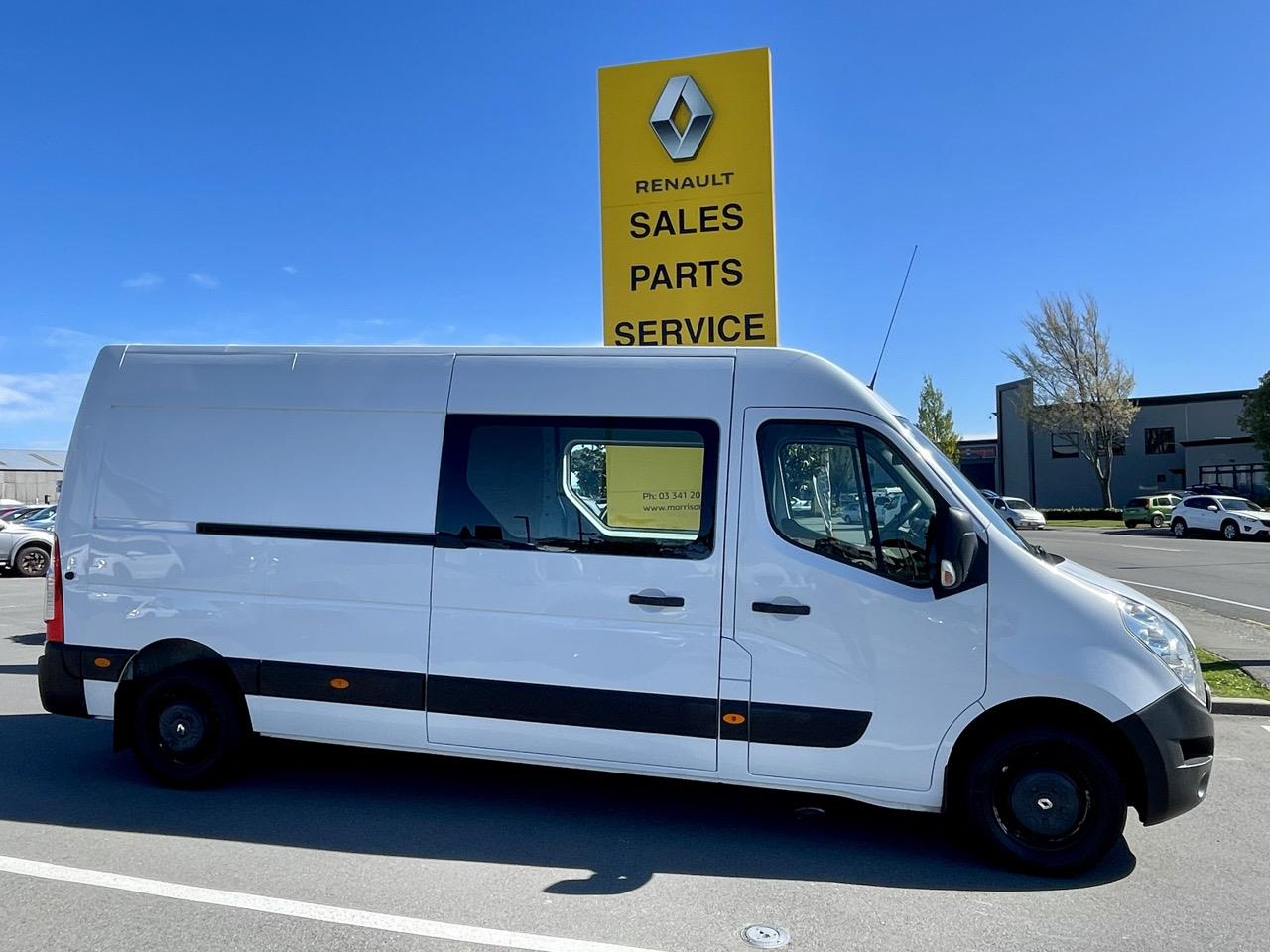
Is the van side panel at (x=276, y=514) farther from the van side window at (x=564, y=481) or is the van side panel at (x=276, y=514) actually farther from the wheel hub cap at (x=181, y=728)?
the wheel hub cap at (x=181, y=728)

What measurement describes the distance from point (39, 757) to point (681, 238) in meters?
6.36

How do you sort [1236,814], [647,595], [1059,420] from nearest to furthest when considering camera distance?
1. [647,595]
2. [1236,814]
3. [1059,420]

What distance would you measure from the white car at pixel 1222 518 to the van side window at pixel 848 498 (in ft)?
107

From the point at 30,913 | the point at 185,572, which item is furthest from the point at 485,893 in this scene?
the point at 185,572

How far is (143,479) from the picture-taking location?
17.4 ft

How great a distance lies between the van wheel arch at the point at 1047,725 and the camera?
4.11m

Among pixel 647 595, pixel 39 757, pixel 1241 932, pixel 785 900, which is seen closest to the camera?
pixel 1241 932

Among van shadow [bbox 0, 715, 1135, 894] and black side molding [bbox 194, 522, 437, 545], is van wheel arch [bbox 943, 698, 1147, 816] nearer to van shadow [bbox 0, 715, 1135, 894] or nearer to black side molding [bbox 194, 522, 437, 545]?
van shadow [bbox 0, 715, 1135, 894]

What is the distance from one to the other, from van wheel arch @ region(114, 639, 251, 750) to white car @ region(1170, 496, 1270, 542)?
112 feet

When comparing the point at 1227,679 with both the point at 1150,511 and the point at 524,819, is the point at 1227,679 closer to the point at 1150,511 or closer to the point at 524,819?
the point at 524,819

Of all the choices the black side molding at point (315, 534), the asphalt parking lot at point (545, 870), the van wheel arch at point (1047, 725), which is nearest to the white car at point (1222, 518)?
the asphalt parking lot at point (545, 870)

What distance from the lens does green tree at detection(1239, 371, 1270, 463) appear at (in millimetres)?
42031

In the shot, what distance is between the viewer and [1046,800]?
4.14 m

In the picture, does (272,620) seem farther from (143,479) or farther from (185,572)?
(143,479)
